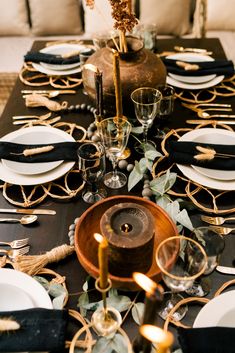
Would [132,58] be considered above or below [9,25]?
above

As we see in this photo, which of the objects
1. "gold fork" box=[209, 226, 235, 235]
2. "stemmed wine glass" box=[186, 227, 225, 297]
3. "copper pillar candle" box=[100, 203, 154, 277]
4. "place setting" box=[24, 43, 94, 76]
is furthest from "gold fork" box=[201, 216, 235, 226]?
"place setting" box=[24, 43, 94, 76]

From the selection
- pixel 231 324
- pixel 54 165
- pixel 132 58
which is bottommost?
pixel 231 324

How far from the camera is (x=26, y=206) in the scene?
3.67 ft

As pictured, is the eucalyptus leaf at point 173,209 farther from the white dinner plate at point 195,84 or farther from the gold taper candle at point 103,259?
the white dinner plate at point 195,84

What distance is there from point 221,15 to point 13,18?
138 centimetres

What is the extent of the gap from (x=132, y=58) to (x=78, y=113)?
0.31 meters

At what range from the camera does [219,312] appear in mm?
849

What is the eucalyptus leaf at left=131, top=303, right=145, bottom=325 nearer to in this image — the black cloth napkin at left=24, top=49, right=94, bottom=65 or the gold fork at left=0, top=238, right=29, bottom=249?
the gold fork at left=0, top=238, right=29, bottom=249

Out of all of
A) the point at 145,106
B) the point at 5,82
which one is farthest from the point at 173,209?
the point at 5,82

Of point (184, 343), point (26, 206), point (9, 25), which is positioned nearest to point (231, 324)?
point (184, 343)

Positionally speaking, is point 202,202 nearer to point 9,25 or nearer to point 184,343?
point 184,343

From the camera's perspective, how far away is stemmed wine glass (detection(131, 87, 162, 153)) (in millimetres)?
1213

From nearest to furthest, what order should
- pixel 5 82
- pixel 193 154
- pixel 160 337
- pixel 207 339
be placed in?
pixel 160 337 < pixel 207 339 < pixel 193 154 < pixel 5 82

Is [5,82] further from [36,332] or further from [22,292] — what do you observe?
[36,332]
